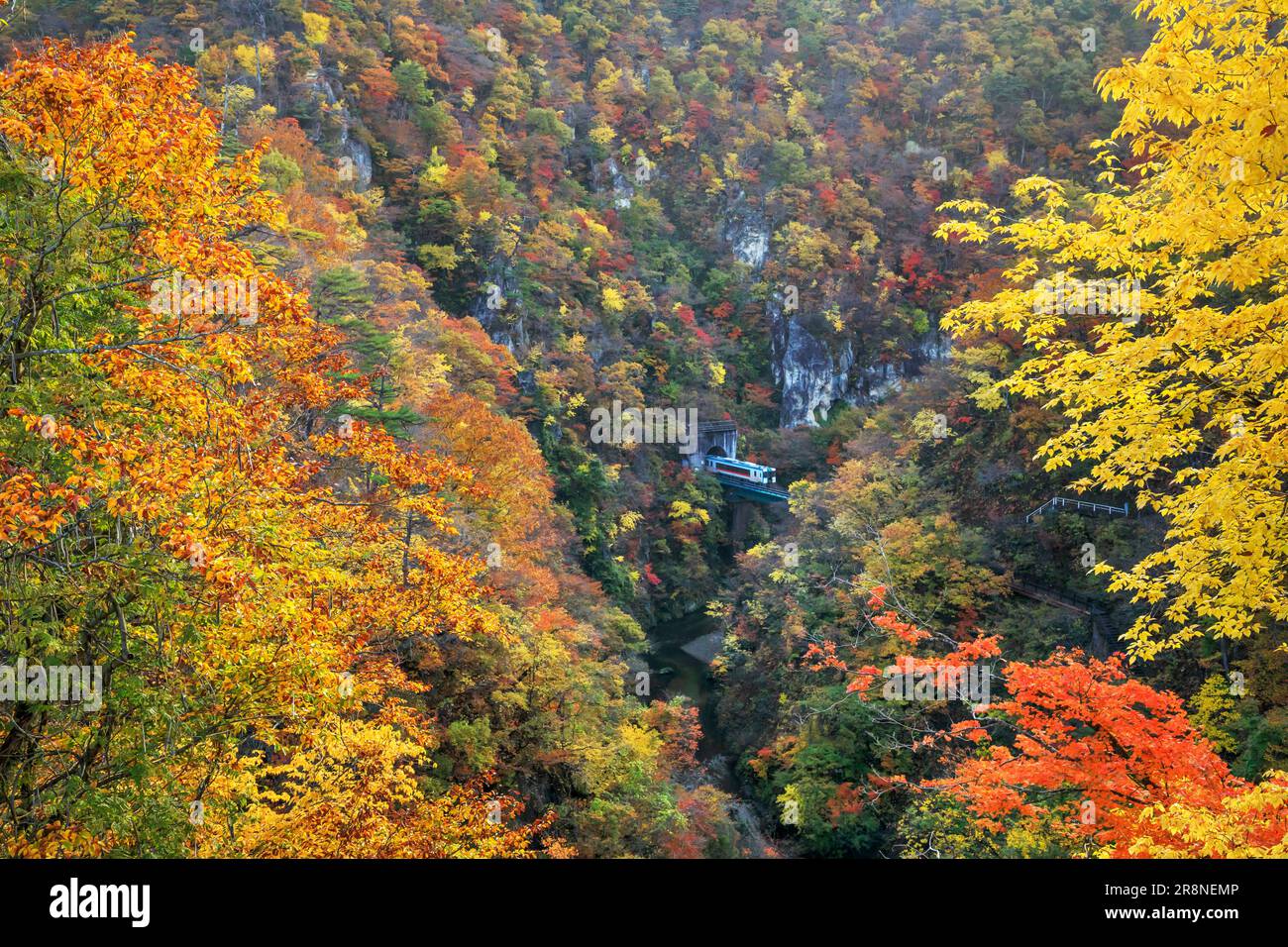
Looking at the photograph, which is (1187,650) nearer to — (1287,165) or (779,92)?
(1287,165)

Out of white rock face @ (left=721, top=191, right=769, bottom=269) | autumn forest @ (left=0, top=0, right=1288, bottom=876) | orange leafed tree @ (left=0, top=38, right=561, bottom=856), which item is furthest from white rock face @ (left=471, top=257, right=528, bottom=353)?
orange leafed tree @ (left=0, top=38, right=561, bottom=856)

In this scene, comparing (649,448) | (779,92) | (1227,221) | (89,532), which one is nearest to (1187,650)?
(1227,221)

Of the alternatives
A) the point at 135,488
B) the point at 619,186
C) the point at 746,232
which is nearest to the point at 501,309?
the point at 619,186

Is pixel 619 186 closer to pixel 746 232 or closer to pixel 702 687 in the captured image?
pixel 746 232

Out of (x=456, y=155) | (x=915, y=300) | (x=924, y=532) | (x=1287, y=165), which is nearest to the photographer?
(x=1287, y=165)

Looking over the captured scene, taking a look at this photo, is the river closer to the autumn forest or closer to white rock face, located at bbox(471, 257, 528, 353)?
the autumn forest

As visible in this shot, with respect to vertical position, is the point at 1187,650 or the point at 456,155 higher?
the point at 456,155

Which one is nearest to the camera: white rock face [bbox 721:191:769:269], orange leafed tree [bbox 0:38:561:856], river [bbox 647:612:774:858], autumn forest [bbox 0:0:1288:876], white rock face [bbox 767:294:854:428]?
orange leafed tree [bbox 0:38:561:856]
